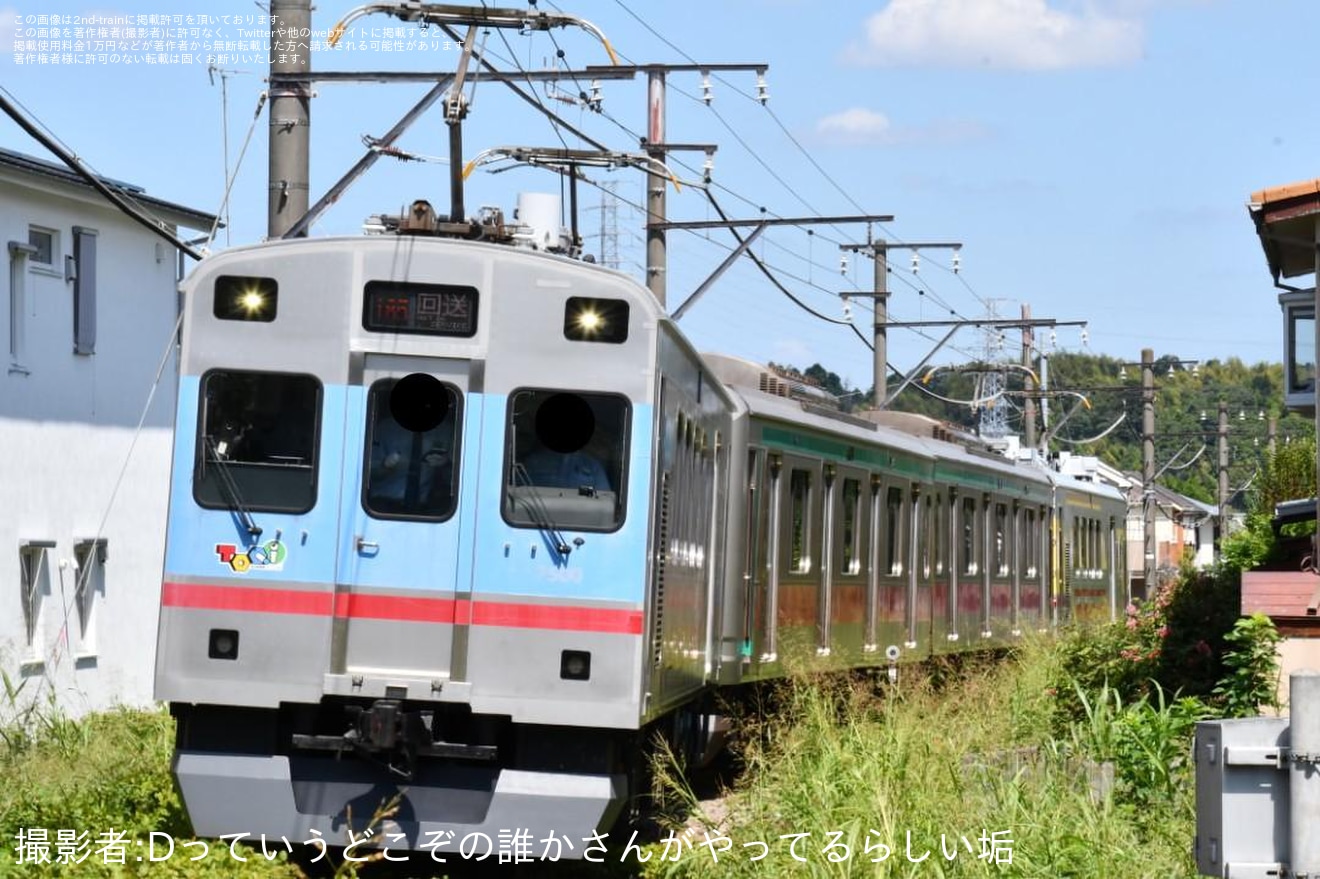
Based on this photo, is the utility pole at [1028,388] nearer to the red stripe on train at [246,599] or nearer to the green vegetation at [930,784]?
the green vegetation at [930,784]

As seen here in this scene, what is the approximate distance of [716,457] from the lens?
41.9ft

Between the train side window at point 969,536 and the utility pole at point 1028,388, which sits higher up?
the utility pole at point 1028,388

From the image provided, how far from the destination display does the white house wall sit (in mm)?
9538

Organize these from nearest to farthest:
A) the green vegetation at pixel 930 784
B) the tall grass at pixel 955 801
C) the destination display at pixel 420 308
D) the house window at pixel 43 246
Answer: the tall grass at pixel 955 801 < the green vegetation at pixel 930 784 < the destination display at pixel 420 308 < the house window at pixel 43 246

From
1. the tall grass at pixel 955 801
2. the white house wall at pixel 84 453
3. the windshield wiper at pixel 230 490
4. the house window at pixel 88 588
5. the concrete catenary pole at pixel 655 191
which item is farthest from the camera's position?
the house window at pixel 88 588

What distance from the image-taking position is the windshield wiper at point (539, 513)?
9.34m

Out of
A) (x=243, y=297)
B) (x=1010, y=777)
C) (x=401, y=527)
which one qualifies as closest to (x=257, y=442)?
(x=243, y=297)

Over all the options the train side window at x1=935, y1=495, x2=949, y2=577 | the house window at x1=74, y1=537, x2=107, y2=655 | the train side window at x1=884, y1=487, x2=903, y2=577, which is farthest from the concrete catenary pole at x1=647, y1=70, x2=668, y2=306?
the house window at x1=74, y1=537, x2=107, y2=655

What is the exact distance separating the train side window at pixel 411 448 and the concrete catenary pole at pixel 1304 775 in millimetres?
5595

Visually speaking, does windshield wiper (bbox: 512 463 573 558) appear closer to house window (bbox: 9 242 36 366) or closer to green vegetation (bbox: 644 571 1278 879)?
green vegetation (bbox: 644 571 1278 879)

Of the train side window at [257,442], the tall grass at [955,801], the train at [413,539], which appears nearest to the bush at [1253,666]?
the tall grass at [955,801]

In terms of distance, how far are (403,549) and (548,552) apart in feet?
2.16

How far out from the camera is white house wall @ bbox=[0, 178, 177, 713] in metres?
19.0

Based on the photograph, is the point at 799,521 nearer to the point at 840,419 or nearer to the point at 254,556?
the point at 840,419
